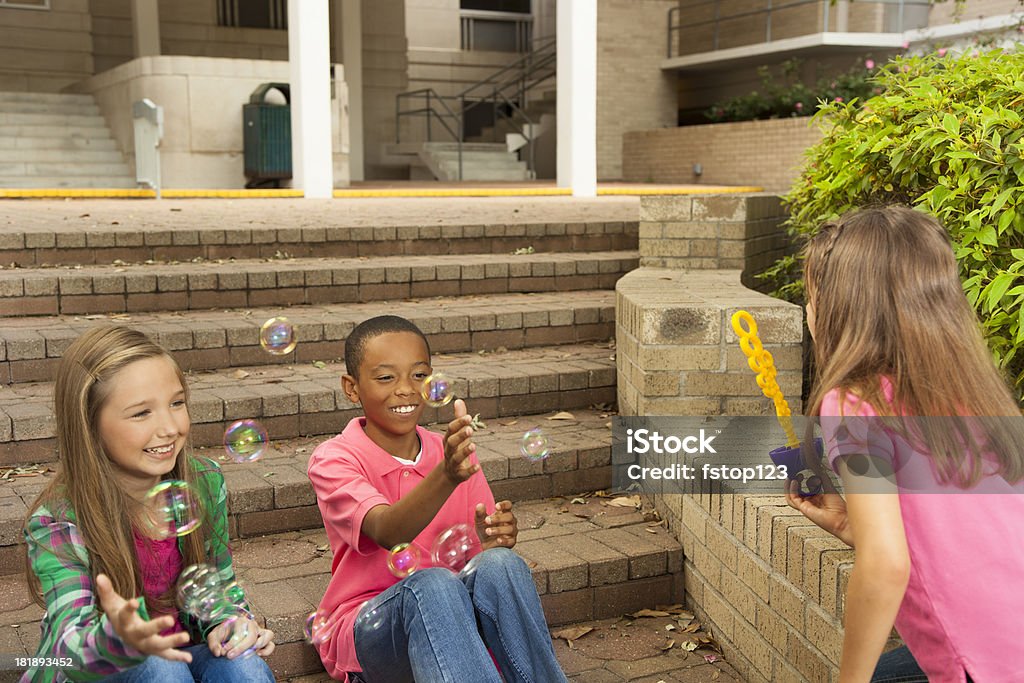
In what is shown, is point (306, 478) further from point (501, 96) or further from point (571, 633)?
point (501, 96)

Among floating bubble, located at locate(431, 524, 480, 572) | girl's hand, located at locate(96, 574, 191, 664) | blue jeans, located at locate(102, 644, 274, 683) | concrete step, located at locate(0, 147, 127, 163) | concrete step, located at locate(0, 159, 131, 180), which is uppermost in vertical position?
concrete step, located at locate(0, 147, 127, 163)

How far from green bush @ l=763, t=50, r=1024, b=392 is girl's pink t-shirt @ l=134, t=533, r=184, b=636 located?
2.34 metres

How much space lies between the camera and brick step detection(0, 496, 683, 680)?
123 inches

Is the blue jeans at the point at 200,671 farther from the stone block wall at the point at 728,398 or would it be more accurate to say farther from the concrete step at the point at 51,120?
the concrete step at the point at 51,120

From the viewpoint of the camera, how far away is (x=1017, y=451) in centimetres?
199

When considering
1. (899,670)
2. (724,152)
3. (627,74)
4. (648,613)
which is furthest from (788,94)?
(899,670)

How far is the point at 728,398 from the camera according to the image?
4078 mm

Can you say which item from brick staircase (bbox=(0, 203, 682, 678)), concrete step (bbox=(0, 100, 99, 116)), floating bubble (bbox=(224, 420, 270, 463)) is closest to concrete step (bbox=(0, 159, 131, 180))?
concrete step (bbox=(0, 100, 99, 116))

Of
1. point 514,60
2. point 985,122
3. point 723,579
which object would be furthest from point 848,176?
point 514,60

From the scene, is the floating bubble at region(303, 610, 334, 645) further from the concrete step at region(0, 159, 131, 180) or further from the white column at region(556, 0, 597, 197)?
the concrete step at region(0, 159, 131, 180)

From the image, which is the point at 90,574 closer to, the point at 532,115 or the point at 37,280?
the point at 37,280

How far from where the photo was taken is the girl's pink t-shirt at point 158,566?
2.39 metres

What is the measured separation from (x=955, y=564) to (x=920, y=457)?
20 centimetres

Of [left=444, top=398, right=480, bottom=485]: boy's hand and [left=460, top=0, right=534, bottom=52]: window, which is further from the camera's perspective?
[left=460, top=0, right=534, bottom=52]: window
